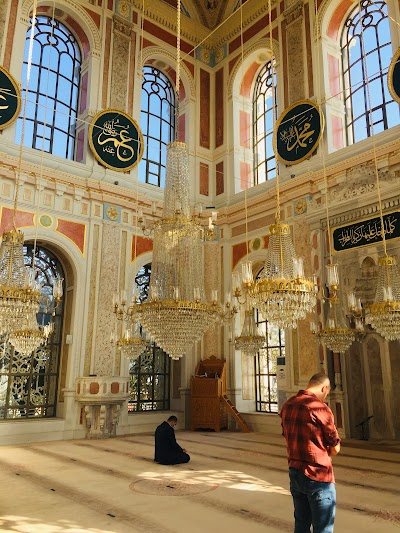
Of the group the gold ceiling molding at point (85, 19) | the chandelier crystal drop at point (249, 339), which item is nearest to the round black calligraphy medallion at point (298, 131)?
the chandelier crystal drop at point (249, 339)

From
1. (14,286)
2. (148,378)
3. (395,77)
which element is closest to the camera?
(14,286)

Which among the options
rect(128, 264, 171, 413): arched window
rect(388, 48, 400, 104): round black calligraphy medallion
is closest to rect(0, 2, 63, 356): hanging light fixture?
rect(128, 264, 171, 413): arched window

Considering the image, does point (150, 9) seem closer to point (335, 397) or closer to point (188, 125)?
point (188, 125)

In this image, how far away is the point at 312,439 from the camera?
2.23 m

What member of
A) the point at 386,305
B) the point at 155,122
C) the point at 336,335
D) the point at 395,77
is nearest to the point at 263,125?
the point at 155,122

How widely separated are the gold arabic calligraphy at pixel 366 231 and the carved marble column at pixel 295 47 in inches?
113

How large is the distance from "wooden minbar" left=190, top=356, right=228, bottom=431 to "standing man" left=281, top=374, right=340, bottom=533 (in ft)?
21.1

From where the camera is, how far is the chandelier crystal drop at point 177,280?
390 centimetres

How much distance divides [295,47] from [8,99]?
17.4ft

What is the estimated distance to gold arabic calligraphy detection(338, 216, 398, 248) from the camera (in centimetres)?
695

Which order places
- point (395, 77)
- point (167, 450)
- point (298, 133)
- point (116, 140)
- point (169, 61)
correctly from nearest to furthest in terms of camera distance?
point (167, 450), point (395, 77), point (298, 133), point (116, 140), point (169, 61)

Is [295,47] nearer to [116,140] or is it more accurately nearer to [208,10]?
[208,10]

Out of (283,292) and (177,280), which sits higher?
(177,280)

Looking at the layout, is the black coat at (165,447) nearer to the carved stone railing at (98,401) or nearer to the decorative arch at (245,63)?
the carved stone railing at (98,401)
